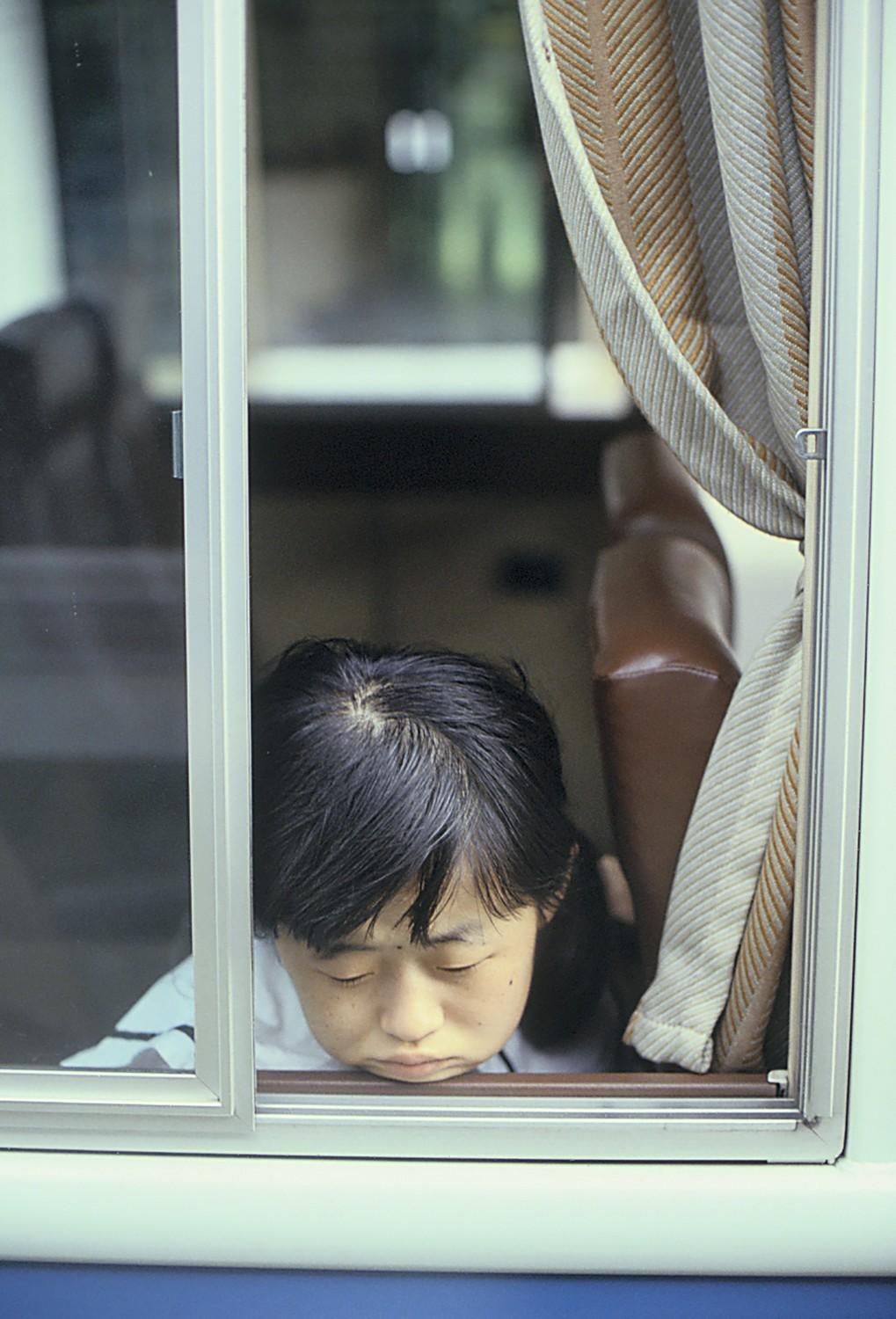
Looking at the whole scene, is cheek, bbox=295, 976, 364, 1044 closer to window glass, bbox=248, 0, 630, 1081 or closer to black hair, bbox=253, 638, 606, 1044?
black hair, bbox=253, 638, 606, 1044

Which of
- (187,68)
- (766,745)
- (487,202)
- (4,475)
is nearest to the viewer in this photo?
(187,68)

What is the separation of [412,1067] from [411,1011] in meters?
0.07

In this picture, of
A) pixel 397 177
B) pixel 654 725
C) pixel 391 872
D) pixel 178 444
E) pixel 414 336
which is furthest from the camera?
pixel 414 336

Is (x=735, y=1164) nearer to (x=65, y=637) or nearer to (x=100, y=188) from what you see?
(x=65, y=637)

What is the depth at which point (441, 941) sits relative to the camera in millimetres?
1167

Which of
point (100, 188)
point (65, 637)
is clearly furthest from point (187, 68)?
point (65, 637)

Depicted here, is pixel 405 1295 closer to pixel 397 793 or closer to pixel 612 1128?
pixel 612 1128

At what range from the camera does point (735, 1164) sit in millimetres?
1103

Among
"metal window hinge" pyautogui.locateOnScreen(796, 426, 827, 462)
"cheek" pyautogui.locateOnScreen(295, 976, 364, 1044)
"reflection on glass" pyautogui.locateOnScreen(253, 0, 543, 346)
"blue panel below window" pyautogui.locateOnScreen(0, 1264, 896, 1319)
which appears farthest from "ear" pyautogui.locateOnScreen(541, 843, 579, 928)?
"reflection on glass" pyautogui.locateOnScreen(253, 0, 543, 346)

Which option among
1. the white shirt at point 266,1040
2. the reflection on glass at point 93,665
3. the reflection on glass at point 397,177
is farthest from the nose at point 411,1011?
the reflection on glass at point 397,177

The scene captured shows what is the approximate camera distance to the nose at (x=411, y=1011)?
114 cm

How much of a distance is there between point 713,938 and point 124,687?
671 millimetres

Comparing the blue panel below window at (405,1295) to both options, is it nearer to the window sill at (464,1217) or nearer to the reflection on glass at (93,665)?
the window sill at (464,1217)

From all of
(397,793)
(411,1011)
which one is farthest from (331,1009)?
(397,793)
